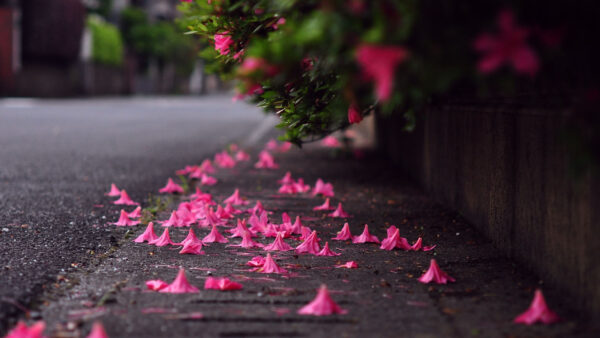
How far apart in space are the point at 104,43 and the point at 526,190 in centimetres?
4877

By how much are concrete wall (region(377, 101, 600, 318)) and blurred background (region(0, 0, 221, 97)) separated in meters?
20.1

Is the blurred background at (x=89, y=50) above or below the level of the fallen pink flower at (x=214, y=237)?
above

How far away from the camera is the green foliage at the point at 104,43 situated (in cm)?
4756

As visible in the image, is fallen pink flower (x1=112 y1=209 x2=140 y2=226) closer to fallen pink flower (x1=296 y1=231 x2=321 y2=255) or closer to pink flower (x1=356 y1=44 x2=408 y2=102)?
fallen pink flower (x1=296 y1=231 x2=321 y2=255)

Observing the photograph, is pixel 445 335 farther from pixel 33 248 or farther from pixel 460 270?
pixel 33 248

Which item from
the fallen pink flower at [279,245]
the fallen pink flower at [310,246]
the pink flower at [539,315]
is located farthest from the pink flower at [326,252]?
the pink flower at [539,315]

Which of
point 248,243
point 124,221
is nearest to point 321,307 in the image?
point 248,243

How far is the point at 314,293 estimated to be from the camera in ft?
9.41

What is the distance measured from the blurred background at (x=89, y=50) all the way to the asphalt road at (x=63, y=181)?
12.1m

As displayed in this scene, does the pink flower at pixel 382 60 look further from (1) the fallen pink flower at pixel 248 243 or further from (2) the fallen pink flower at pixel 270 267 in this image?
(1) the fallen pink flower at pixel 248 243

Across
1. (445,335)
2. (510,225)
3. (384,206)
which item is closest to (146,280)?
(445,335)

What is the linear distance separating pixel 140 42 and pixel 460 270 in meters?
56.7

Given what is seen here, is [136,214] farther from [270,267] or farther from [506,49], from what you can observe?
[506,49]

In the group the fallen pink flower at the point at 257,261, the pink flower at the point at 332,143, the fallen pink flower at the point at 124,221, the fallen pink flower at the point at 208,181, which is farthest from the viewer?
the pink flower at the point at 332,143
